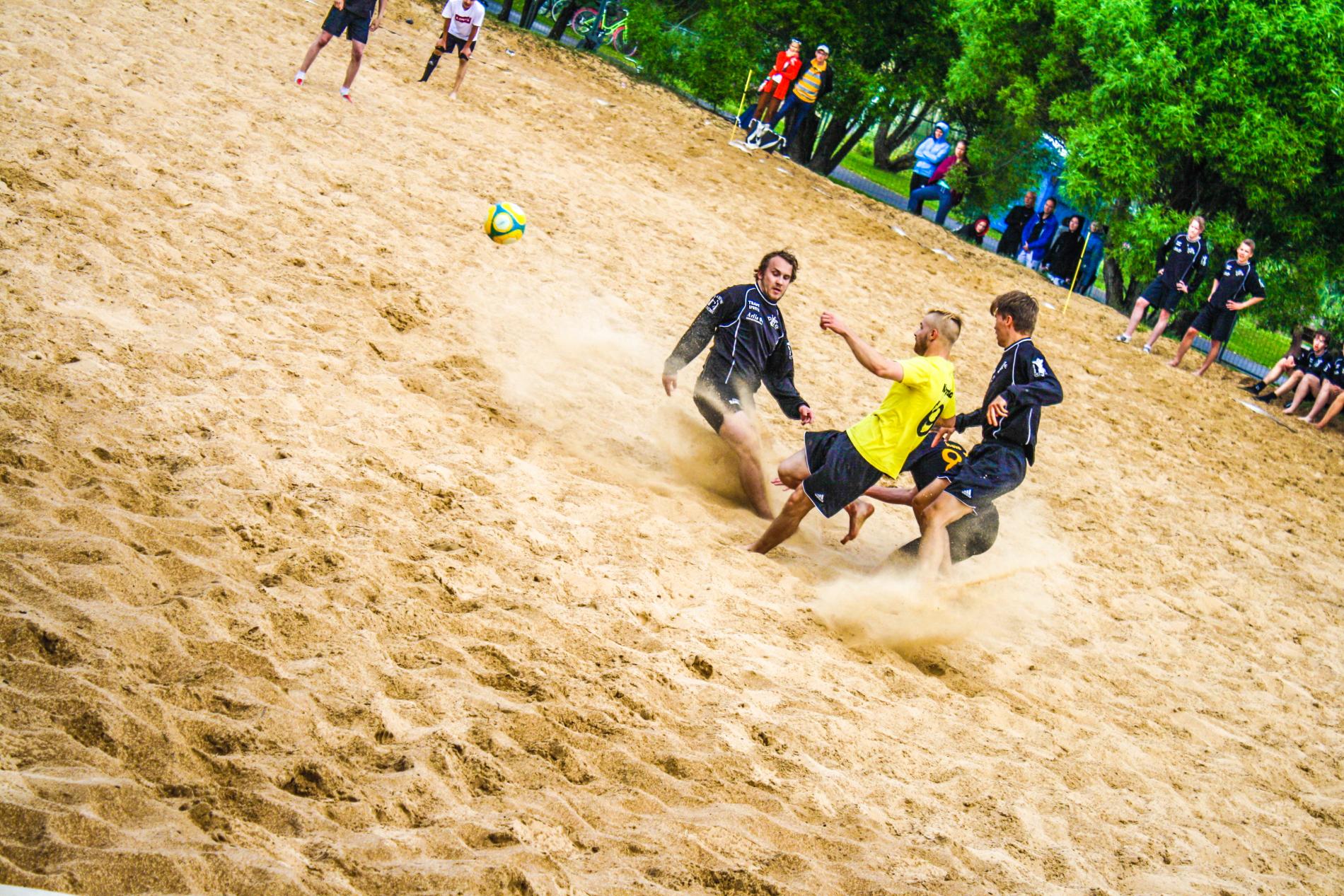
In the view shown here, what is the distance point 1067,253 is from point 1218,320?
9.99 feet

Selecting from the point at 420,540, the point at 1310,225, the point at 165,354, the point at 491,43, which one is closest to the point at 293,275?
the point at 165,354

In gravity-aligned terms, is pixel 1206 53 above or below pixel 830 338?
above

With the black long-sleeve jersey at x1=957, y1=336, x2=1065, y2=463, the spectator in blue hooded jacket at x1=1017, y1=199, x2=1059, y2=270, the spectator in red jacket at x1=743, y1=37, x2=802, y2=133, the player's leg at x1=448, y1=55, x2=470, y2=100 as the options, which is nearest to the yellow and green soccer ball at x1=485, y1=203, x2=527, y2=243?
Result: the black long-sleeve jersey at x1=957, y1=336, x2=1065, y2=463

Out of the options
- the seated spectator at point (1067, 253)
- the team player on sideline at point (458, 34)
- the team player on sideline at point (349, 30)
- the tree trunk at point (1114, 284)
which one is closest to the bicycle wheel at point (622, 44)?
the team player on sideline at point (458, 34)

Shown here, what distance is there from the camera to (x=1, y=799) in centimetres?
284

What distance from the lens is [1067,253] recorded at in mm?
16547

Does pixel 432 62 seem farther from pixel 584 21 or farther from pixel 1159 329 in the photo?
pixel 1159 329

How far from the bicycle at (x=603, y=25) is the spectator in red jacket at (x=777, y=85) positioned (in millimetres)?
4202

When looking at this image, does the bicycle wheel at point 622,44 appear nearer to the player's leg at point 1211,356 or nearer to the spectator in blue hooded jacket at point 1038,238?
the spectator in blue hooded jacket at point 1038,238

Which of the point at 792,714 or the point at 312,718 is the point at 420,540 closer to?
the point at 312,718

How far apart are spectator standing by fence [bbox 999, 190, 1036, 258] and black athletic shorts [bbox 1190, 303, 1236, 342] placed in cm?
437

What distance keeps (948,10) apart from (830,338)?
11636 millimetres

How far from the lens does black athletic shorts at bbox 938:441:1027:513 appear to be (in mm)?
6039

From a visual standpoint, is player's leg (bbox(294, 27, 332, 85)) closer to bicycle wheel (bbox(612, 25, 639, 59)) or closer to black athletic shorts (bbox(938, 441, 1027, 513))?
black athletic shorts (bbox(938, 441, 1027, 513))
